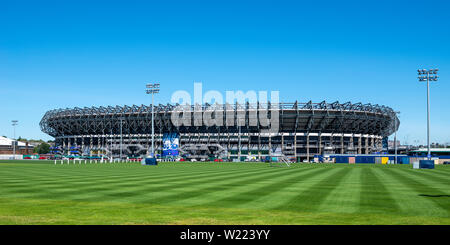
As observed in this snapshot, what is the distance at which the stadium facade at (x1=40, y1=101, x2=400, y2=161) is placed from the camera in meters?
117

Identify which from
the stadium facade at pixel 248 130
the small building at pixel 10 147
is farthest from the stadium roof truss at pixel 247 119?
the small building at pixel 10 147

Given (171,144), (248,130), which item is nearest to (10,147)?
(171,144)

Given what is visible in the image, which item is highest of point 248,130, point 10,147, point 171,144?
point 248,130

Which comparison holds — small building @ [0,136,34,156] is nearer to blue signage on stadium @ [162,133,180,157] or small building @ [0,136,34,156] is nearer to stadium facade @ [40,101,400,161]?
stadium facade @ [40,101,400,161]

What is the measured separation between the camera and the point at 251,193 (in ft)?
55.5

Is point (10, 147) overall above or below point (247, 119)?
below

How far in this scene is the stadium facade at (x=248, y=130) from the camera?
384ft

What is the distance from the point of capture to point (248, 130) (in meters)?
123

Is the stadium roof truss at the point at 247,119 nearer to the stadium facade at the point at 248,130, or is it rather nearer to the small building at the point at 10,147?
the stadium facade at the point at 248,130

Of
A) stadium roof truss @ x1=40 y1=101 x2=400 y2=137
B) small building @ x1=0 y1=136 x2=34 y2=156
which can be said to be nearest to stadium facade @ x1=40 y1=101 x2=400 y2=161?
stadium roof truss @ x1=40 y1=101 x2=400 y2=137

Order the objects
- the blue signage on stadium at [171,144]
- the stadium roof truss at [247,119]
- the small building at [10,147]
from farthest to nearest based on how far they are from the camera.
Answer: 1. the small building at [10,147]
2. the blue signage on stadium at [171,144]
3. the stadium roof truss at [247,119]

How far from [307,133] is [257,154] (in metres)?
18.0

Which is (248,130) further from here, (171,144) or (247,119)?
(171,144)
